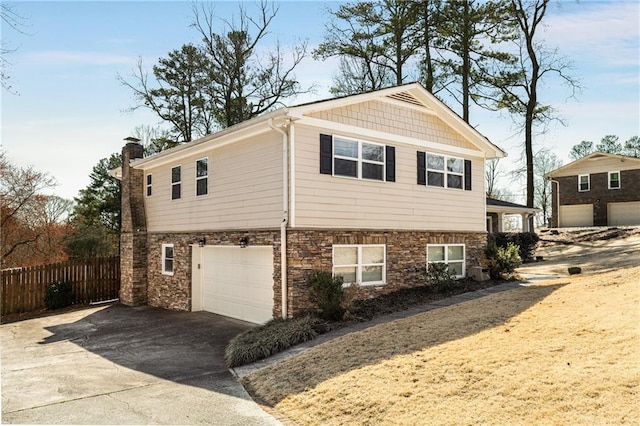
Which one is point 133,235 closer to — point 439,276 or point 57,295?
point 57,295

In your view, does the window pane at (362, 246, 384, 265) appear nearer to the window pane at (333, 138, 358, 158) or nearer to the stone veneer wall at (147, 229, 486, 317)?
the stone veneer wall at (147, 229, 486, 317)

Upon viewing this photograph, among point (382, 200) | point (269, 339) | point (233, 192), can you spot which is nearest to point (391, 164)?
point (382, 200)

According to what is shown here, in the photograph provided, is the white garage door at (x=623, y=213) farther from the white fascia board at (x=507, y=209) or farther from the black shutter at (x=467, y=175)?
the black shutter at (x=467, y=175)

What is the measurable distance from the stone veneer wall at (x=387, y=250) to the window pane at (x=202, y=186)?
180 inches

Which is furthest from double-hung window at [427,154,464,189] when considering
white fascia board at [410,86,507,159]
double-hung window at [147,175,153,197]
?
double-hung window at [147,175,153,197]

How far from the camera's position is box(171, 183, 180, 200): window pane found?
16203 millimetres

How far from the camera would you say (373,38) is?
27.2 metres

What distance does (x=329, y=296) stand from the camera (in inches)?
433

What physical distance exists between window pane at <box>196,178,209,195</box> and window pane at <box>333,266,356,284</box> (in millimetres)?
5176

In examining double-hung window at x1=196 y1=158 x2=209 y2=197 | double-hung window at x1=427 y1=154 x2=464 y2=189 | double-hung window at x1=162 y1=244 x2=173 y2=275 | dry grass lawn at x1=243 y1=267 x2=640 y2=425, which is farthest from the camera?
double-hung window at x1=162 y1=244 x2=173 y2=275

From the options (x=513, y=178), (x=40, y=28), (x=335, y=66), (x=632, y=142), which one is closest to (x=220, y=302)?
(x=40, y=28)

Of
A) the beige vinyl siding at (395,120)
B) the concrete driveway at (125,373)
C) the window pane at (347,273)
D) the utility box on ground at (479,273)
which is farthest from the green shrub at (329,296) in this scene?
the utility box on ground at (479,273)

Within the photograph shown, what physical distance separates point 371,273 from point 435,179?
4036 mm

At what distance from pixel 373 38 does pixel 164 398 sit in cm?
2440
